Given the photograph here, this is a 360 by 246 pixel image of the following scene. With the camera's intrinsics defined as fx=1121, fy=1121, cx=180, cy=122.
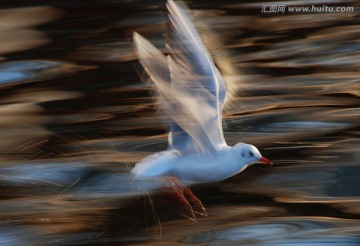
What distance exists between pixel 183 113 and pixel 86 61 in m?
3.88

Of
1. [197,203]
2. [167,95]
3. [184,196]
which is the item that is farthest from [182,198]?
[167,95]

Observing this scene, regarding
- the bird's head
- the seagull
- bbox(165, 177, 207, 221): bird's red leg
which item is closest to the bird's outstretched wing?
the seagull

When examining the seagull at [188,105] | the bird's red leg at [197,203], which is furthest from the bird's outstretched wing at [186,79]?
the bird's red leg at [197,203]

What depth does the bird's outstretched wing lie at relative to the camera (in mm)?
4301

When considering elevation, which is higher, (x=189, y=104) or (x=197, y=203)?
(x=189, y=104)

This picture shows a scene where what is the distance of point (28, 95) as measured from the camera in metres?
7.41

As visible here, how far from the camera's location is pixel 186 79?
433cm

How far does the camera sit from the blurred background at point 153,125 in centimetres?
508

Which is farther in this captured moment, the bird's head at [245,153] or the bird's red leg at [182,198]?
the bird's red leg at [182,198]

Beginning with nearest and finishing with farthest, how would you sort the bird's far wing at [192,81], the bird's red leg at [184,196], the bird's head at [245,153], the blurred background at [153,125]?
the bird's far wing at [192,81], the bird's head at [245,153], the bird's red leg at [184,196], the blurred background at [153,125]

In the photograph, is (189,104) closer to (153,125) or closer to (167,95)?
(167,95)

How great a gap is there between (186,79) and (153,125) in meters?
2.24

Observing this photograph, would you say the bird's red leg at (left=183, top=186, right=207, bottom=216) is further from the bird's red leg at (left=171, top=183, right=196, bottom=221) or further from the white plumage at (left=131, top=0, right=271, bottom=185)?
the white plumage at (left=131, top=0, right=271, bottom=185)

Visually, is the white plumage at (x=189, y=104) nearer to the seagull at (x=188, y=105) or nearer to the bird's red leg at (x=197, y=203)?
the seagull at (x=188, y=105)
